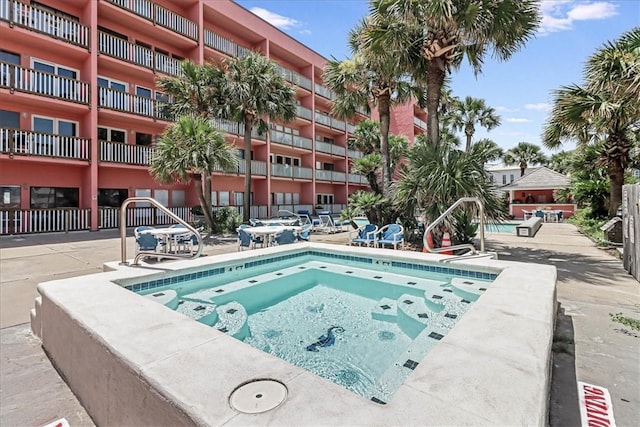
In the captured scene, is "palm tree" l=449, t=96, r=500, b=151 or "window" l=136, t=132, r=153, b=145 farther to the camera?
"palm tree" l=449, t=96, r=500, b=151

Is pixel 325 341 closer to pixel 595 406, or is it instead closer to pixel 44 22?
pixel 595 406

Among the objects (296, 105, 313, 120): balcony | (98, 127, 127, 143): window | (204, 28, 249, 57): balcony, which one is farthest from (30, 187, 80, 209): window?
(296, 105, 313, 120): balcony

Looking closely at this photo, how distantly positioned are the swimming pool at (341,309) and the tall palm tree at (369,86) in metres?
6.77

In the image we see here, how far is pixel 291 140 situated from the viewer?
26719mm

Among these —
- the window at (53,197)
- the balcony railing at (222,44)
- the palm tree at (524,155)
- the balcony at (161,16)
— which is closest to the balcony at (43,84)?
the window at (53,197)

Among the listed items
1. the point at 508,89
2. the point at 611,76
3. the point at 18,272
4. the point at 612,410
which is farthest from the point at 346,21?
the point at 612,410

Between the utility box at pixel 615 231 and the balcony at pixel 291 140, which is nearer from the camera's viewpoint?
the utility box at pixel 615 231

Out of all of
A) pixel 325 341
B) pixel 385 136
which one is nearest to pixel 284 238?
pixel 325 341

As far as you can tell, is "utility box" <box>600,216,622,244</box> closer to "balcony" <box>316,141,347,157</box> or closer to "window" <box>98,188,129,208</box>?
"balcony" <box>316,141,347,157</box>

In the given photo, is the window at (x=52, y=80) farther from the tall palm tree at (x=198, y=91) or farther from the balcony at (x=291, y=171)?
the balcony at (x=291, y=171)

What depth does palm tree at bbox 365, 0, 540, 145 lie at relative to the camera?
9.45m

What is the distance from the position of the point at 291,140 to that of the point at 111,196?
13.6 metres

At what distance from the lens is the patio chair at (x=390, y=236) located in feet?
33.3

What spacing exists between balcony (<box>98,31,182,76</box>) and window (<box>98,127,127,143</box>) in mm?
3857
